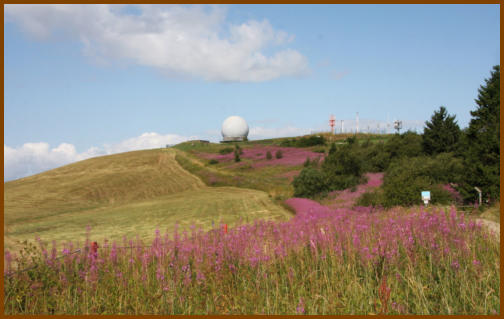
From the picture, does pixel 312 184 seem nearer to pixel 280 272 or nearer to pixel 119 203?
pixel 119 203

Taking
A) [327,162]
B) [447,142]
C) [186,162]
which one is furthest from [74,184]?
[447,142]

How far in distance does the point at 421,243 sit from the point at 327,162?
89.3 ft

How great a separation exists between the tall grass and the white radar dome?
86.9m

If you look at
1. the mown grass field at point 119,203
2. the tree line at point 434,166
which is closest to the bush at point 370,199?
the tree line at point 434,166

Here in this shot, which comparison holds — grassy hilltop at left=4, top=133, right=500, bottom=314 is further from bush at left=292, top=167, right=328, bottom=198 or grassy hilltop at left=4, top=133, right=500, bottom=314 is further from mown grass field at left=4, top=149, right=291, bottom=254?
bush at left=292, top=167, right=328, bottom=198

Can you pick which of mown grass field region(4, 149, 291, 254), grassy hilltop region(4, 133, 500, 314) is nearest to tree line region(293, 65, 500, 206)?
mown grass field region(4, 149, 291, 254)

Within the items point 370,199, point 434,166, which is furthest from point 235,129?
point 370,199

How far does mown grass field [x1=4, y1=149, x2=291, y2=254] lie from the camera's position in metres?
21.7

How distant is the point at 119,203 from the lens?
36000 mm

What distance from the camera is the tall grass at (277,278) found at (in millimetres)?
5426

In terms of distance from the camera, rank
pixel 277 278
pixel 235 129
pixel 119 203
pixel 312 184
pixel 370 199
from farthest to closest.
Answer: pixel 235 129 < pixel 119 203 < pixel 312 184 < pixel 370 199 < pixel 277 278

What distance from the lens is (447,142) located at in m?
41.7

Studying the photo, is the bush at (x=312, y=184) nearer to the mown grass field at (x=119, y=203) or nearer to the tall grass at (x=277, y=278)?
the mown grass field at (x=119, y=203)

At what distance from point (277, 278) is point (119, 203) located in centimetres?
3238
